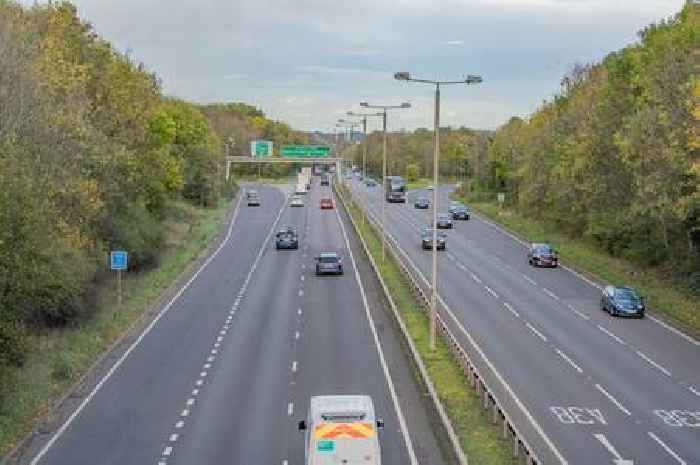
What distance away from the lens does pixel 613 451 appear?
80.1ft

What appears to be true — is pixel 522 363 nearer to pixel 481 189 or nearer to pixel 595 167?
pixel 595 167

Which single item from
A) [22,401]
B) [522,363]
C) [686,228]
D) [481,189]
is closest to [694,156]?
[686,228]

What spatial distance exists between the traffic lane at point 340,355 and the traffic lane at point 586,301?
913 cm

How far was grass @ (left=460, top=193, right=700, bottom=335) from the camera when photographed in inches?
1768

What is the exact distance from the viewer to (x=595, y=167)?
65.1 m

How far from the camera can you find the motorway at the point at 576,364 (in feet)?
82.9

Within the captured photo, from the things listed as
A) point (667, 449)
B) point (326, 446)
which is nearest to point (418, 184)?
point (667, 449)

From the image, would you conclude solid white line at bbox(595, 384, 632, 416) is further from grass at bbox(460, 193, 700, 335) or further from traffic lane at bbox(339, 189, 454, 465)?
grass at bbox(460, 193, 700, 335)

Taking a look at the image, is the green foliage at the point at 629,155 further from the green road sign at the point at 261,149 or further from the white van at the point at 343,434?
the green road sign at the point at 261,149

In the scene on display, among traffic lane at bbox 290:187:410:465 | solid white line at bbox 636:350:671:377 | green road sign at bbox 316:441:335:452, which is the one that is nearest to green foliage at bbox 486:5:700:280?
solid white line at bbox 636:350:671:377

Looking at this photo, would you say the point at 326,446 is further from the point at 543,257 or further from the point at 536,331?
the point at 543,257

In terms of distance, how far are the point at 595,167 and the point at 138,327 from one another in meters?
34.0

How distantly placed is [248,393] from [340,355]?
→ 5927 mm

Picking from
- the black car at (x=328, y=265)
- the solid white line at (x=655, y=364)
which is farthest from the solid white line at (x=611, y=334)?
the black car at (x=328, y=265)
